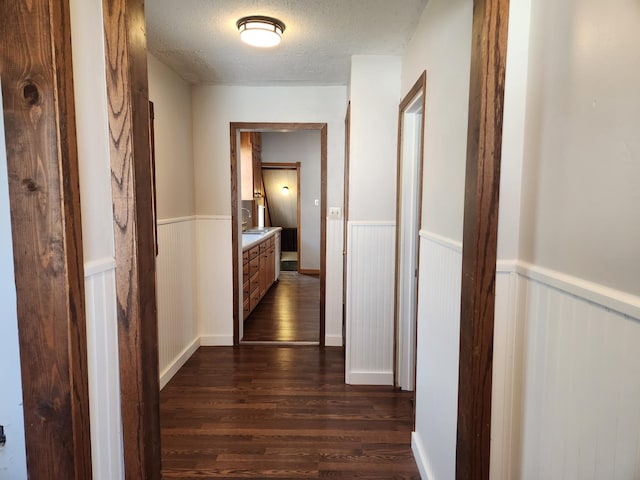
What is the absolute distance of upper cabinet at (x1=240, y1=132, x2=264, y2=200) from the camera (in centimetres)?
559

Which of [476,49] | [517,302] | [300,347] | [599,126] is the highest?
[476,49]

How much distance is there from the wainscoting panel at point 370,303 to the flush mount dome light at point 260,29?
4.34ft

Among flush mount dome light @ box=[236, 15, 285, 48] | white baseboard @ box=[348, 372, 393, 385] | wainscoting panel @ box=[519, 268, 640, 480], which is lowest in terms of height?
white baseboard @ box=[348, 372, 393, 385]

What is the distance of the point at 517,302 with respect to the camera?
1.12m

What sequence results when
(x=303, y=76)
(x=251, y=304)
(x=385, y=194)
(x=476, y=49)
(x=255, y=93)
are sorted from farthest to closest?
(x=251, y=304)
(x=255, y=93)
(x=303, y=76)
(x=385, y=194)
(x=476, y=49)

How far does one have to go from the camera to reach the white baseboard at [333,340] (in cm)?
353

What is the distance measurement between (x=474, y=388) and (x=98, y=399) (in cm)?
112

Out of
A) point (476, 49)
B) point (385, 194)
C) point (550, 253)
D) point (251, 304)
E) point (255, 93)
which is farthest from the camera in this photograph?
point (251, 304)

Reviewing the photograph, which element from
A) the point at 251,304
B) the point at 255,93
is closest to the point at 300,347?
the point at 251,304

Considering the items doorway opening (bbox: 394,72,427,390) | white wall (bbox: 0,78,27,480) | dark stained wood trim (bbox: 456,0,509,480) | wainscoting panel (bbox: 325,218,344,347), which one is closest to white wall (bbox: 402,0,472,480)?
dark stained wood trim (bbox: 456,0,509,480)

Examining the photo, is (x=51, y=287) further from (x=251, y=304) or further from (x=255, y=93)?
(x=251, y=304)

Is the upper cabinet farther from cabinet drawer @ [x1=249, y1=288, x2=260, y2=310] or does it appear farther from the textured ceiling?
the textured ceiling

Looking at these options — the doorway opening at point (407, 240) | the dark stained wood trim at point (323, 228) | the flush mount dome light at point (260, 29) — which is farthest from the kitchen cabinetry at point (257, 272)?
the flush mount dome light at point (260, 29)

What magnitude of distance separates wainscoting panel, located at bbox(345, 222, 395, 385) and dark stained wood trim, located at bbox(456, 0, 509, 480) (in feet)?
5.06
